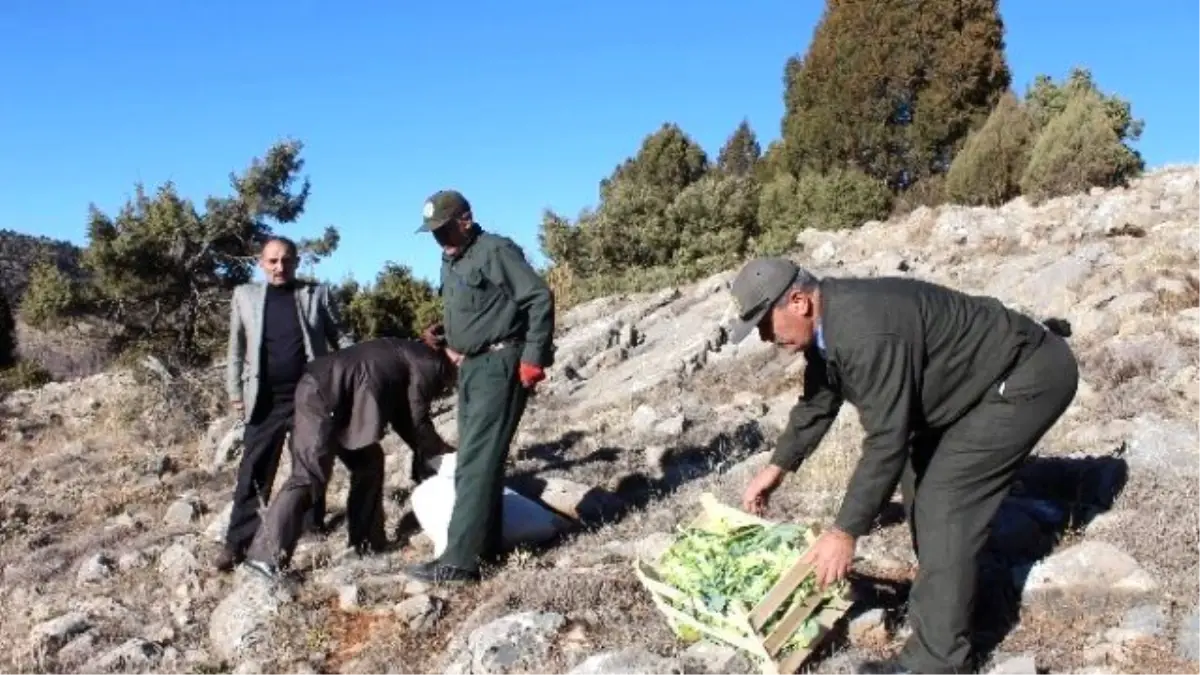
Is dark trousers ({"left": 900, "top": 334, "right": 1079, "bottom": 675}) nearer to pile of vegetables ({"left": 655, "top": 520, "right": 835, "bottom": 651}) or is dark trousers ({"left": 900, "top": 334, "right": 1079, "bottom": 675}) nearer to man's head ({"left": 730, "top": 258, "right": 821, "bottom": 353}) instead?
pile of vegetables ({"left": 655, "top": 520, "right": 835, "bottom": 651})

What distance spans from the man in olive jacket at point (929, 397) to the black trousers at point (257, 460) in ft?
10.8

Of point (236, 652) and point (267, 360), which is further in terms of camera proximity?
point (267, 360)

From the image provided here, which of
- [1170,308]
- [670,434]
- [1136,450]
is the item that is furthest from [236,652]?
[1170,308]

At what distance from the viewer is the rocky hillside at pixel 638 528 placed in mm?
4012

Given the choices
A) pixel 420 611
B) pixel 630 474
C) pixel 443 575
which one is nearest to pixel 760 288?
pixel 420 611

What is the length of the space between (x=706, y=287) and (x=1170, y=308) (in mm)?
6264

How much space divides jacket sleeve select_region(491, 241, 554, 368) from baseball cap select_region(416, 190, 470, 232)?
0.88ft

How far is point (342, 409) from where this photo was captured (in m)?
5.41

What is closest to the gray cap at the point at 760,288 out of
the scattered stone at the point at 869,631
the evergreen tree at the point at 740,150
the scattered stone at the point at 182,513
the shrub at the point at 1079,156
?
the scattered stone at the point at 869,631

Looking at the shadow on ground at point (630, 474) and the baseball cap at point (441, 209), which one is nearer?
the baseball cap at point (441, 209)

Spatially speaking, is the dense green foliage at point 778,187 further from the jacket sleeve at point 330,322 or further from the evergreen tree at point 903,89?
the jacket sleeve at point 330,322

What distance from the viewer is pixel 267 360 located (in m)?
5.93

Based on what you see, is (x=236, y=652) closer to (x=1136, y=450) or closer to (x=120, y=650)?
(x=120, y=650)

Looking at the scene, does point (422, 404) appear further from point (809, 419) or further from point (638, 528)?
point (809, 419)
